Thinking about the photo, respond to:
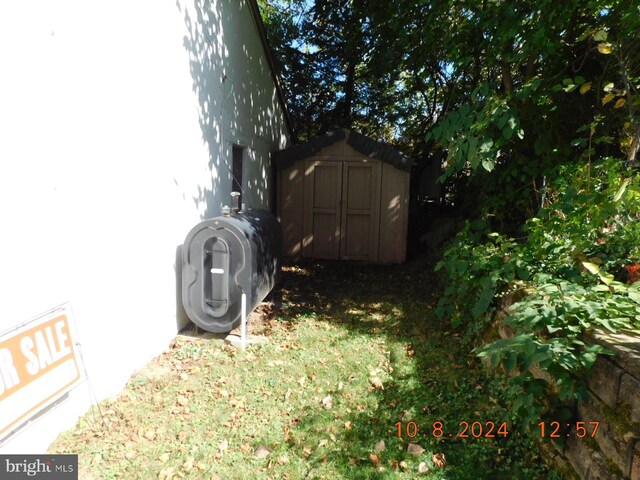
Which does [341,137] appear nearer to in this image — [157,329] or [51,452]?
[157,329]

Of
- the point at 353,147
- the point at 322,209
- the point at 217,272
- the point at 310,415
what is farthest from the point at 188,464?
the point at 353,147

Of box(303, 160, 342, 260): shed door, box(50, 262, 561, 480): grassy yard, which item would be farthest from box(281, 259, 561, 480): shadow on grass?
box(303, 160, 342, 260): shed door

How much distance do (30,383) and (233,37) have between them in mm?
5744

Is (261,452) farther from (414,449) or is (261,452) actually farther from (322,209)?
(322,209)

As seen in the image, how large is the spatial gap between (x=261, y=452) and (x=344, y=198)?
255 inches

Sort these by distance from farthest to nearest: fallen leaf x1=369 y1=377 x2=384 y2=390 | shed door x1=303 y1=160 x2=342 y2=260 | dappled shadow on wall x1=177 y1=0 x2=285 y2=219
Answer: shed door x1=303 y1=160 x2=342 y2=260, dappled shadow on wall x1=177 y1=0 x2=285 y2=219, fallen leaf x1=369 y1=377 x2=384 y2=390

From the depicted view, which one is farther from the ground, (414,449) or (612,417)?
(612,417)

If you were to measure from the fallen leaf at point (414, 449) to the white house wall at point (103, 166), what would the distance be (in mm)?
2573

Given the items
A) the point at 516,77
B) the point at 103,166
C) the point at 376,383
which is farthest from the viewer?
the point at 516,77

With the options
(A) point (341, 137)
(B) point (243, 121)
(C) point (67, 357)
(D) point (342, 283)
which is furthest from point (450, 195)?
(C) point (67, 357)

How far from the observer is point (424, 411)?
10.7ft

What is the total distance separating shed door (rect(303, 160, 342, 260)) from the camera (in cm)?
872

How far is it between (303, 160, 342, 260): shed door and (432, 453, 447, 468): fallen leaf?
248 inches

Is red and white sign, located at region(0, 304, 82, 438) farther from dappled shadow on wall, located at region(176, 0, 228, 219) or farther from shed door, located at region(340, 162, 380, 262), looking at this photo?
shed door, located at region(340, 162, 380, 262)
